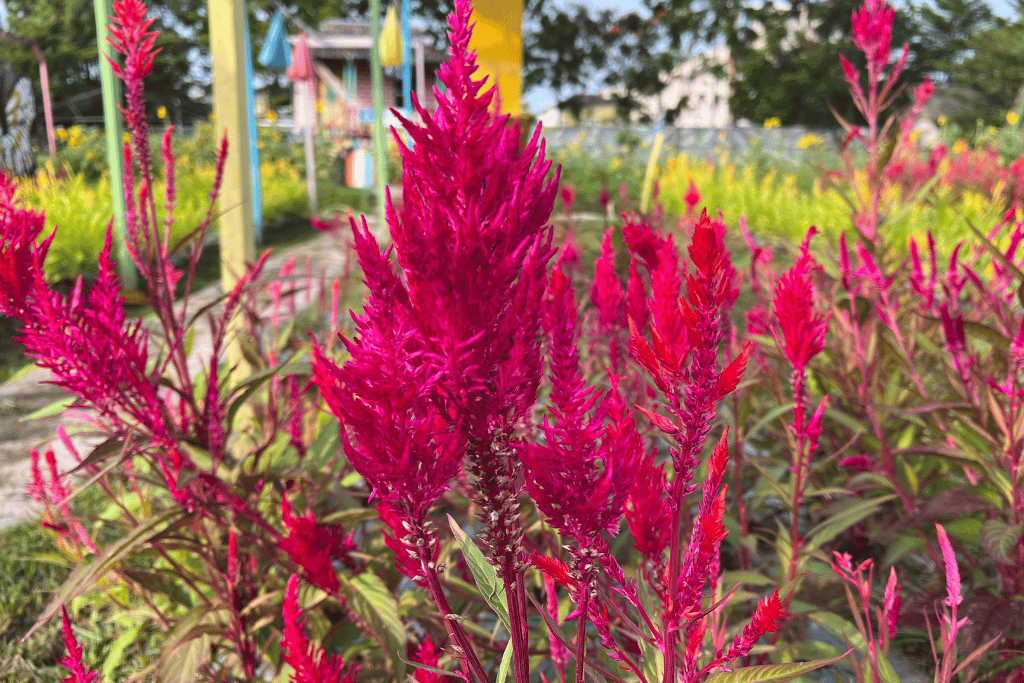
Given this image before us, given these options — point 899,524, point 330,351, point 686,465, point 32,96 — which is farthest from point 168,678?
point 32,96

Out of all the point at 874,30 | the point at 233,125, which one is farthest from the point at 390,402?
the point at 874,30

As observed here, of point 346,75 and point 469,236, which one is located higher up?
point 346,75

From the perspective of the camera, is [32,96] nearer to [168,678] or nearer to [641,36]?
[168,678]

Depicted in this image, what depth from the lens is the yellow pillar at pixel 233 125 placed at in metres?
1.84

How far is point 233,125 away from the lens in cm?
194

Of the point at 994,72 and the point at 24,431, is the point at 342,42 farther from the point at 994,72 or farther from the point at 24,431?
the point at 994,72

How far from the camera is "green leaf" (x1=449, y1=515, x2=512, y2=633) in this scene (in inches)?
22.8

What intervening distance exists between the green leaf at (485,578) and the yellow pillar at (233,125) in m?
1.37

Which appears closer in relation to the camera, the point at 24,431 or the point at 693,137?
the point at 24,431

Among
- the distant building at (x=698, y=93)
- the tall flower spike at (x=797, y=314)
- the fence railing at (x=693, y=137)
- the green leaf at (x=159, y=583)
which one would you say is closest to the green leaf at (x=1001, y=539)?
the tall flower spike at (x=797, y=314)

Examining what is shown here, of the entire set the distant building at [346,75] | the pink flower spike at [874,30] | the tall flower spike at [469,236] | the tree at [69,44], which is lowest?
the tall flower spike at [469,236]

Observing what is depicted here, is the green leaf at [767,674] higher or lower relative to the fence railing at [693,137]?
lower

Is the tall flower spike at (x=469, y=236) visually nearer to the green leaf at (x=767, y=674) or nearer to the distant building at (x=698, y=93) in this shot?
the green leaf at (x=767, y=674)

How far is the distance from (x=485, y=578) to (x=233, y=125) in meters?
1.77
